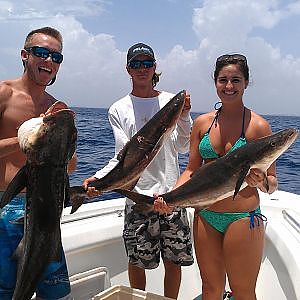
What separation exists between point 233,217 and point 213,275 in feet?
1.72

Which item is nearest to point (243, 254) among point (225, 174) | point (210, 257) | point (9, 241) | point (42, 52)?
point (210, 257)

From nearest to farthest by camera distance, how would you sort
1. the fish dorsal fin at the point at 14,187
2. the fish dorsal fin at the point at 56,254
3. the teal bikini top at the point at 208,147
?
the fish dorsal fin at the point at 14,187 → the fish dorsal fin at the point at 56,254 → the teal bikini top at the point at 208,147

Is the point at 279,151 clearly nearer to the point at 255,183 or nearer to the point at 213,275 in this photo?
the point at 255,183

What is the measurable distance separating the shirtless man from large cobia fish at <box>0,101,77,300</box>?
1.66 ft

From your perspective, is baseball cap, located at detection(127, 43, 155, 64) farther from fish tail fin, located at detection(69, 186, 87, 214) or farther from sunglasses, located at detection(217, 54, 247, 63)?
fish tail fin, located at detection(69, 186, 87, 214)

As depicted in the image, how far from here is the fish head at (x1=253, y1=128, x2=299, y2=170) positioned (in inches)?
115

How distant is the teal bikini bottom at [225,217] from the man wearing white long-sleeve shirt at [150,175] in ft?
1.96

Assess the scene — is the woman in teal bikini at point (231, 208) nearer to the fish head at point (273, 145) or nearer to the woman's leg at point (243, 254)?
the woman's leg at point (243, 254)

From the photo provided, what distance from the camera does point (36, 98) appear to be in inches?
125

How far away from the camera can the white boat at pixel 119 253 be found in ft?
13.4

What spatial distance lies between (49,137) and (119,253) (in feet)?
9.63

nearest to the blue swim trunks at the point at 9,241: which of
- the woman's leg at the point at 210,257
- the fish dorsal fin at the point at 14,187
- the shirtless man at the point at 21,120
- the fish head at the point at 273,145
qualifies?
the shirtless man at the point at 21,120

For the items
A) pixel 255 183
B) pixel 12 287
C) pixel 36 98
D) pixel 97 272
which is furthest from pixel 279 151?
pixel 97 272

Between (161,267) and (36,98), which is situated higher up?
(36,98)
